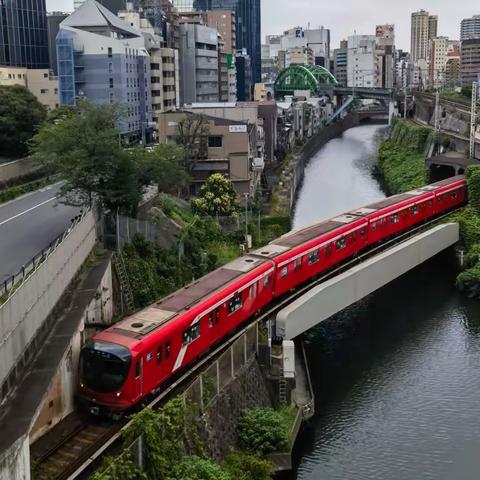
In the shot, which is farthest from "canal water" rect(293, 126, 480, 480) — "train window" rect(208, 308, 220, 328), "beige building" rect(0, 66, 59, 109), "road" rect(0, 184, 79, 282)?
"beige building" rect(0, 66, 59, 109)

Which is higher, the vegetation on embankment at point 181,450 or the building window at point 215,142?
the building window at point 215,142

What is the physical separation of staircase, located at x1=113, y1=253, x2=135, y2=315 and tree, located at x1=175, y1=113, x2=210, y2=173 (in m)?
17.9

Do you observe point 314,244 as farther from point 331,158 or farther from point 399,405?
point 331,158

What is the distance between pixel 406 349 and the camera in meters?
25.4

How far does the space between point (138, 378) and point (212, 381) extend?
7.72 ft

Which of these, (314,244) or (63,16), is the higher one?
(63,16)

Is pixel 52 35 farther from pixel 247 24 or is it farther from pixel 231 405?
pixel 247 24

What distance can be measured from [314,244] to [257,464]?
418 inches

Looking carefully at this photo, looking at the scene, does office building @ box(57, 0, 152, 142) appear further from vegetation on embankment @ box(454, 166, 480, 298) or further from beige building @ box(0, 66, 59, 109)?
vegetation on embankment @ box(454, 166, 480, 298)

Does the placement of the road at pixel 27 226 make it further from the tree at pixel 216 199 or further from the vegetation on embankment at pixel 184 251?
the tree at pixel 216 199

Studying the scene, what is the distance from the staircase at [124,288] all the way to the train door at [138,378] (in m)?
6.75

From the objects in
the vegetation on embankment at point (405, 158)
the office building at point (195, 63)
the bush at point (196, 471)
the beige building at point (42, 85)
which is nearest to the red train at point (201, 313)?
the bush at point (196, 471)

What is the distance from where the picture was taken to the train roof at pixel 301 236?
2377 centimetres

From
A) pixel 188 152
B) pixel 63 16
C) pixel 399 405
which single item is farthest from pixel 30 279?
pixel 63 16
